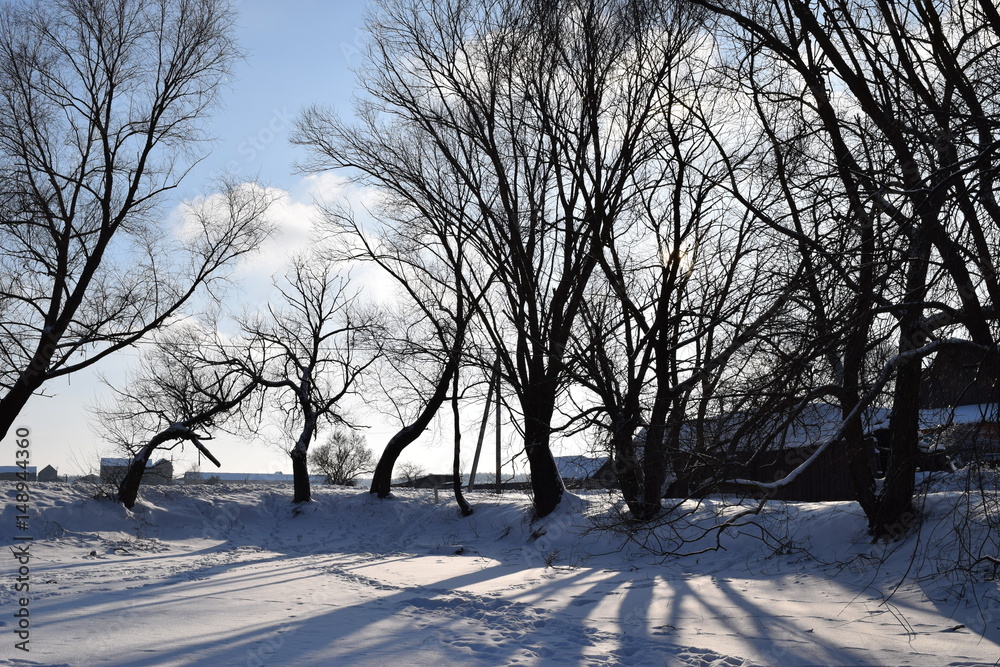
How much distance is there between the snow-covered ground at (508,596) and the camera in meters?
6.15

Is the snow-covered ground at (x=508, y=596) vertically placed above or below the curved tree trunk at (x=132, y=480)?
below

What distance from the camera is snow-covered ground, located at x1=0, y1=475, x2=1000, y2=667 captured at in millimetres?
6148

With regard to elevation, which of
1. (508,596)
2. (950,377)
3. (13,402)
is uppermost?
(13,402)

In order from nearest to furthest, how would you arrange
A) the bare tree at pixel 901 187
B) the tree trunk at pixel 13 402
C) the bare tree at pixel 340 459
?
the bare tree at pixel 901 187, the tree trunk at pixel 13 402, the bare tree at pixel 340 459

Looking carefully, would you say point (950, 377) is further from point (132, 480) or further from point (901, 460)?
point (132, 480)

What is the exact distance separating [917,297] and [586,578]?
21.0 feet

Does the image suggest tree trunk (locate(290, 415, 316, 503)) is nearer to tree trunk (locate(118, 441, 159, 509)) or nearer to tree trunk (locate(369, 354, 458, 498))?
tree trunk (locate(369, 354, 458, 498))

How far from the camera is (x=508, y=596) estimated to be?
9266 millimetres

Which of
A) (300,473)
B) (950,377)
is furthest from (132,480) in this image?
(950,377)

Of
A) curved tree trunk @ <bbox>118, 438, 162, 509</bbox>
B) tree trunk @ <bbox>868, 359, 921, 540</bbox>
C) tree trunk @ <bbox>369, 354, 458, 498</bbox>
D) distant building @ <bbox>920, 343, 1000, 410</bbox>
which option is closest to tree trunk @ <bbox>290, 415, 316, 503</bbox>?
tree trunk @ <bbox>369, 354, 458, 498</bbox>

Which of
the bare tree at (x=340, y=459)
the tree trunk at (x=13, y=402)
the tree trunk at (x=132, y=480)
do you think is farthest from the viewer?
the bare tree at (x=340, y=459)

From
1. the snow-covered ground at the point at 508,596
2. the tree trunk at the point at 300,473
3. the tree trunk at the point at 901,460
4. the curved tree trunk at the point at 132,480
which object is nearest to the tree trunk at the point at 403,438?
the tree trunk at the point at 300,473

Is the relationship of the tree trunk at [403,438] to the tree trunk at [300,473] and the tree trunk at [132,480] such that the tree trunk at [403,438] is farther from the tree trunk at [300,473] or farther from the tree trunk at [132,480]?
the tree trunk at [132,480]

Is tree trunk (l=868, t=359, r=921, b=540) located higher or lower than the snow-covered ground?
higher
